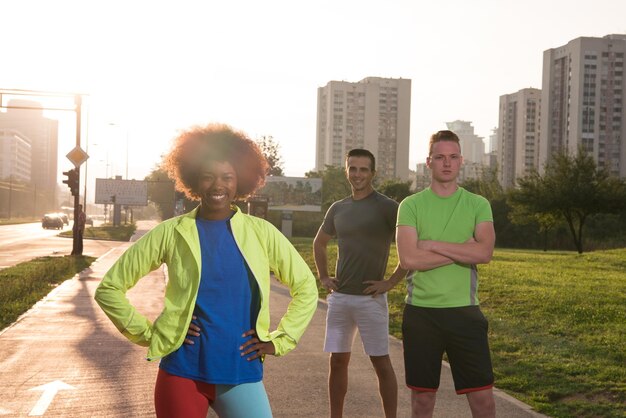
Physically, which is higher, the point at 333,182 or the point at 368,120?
the point at 368,120

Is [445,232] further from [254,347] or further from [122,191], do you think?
[122,191]

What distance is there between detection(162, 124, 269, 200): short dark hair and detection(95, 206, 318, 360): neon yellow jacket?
262mm

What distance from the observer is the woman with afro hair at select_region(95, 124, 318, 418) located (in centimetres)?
344

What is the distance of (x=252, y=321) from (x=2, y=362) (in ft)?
21.5

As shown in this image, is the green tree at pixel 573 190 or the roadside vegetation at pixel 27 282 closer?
the roadside vegetation at pixel 27 282

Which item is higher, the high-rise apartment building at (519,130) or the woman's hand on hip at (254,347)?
the high-rise apartment building at (519,130)

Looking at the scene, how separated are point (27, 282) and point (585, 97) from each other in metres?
111

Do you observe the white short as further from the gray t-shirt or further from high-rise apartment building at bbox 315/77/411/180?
high-rise apartment building at bbox 315/77/411/180

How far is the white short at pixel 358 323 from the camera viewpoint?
5992 millimetres

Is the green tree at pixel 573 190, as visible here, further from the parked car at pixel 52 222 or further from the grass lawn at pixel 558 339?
the parked car at pixel 52 222

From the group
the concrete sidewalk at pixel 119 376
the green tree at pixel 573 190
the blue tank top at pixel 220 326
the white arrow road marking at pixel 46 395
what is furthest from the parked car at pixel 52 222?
the blue tank top at pixel 220 326

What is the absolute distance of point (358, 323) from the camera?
604cm

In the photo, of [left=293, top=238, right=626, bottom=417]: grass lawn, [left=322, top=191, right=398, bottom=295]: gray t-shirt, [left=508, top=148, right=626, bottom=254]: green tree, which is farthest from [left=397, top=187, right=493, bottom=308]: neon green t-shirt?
[left=508, top=148, right=626, bottom=254]: green tree

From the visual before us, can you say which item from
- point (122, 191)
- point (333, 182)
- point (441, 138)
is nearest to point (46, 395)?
point (441, 138)
